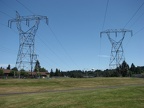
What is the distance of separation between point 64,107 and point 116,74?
2930 inches

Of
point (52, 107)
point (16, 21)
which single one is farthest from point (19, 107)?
point (16, 21)

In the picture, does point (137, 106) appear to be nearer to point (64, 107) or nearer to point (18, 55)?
point (64, 107)

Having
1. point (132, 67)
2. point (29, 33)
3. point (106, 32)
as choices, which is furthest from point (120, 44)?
point (132, 67)

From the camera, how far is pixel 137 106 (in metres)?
12.2

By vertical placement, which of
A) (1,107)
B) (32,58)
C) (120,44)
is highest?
(120,44)

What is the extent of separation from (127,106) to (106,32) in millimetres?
59123

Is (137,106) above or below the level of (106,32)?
below

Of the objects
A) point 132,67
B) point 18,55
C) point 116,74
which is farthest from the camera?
point 132,67

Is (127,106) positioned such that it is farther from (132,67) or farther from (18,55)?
(132,67)

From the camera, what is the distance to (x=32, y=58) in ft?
181

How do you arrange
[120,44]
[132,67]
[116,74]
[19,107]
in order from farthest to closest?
[132,67] → [116,74] → [120,44] → [19,107]

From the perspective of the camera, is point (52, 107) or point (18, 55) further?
point (18, 55)

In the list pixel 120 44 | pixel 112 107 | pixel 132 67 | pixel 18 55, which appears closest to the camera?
pixel 112 107

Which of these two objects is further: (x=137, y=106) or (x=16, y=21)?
(x=16, y=21)
